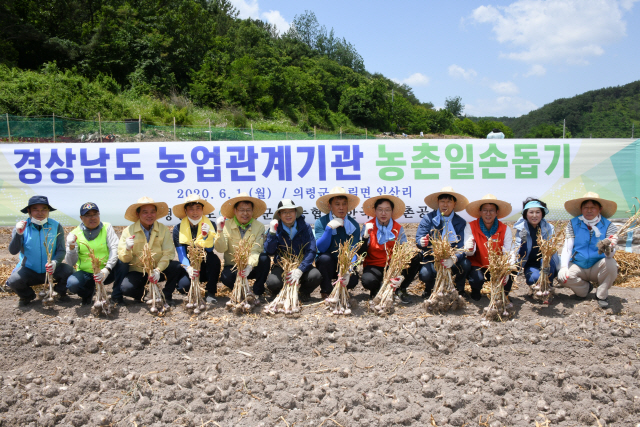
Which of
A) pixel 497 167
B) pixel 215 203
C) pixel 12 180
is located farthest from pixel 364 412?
pixel 12 180

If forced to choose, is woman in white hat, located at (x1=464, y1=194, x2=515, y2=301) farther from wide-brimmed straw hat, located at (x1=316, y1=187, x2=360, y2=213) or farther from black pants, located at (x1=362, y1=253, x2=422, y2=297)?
wide-brimmed straw hat, located at (x1=316, y1=187, x2=360, y2=213)

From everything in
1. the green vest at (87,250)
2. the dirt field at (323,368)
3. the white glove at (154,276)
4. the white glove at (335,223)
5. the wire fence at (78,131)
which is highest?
the wire fence at (78,131)

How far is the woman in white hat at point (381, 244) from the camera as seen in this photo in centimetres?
451

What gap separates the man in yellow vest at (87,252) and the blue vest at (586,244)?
4658 millimetres

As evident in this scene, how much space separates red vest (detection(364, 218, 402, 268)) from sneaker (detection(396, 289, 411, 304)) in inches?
12.7

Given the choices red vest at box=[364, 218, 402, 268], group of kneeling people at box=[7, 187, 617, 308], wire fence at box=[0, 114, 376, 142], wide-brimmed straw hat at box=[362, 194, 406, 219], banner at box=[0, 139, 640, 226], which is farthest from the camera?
wire fence at box=[0, 114, 376, 142]

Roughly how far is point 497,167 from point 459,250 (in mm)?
3225

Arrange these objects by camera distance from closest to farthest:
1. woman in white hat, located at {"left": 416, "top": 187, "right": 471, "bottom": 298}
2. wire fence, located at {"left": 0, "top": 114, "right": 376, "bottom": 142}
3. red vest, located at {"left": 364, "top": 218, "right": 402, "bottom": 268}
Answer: woman in white hat, located at {"left": 416, "top": 187, "right": 471, "bottom": 298} < red vest, located at {"left": 364, "top": 218, "right": 402, "bottom": 268} < wire fence, located at {"left": 0, "top": 114, "right": 376, "bottom": 142}

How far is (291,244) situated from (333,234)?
45cm

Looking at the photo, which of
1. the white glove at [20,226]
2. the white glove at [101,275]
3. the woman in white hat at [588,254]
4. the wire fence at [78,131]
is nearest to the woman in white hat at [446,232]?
the woman in white hat at [588,254]

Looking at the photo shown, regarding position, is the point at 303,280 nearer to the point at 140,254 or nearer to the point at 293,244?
the point at 293,244

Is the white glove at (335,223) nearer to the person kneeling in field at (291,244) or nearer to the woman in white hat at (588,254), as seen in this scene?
the person kneeling in field at (291,244)

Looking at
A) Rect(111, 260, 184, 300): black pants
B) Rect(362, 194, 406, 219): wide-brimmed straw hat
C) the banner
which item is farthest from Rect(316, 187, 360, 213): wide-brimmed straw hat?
the banner

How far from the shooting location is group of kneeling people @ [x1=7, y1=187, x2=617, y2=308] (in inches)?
171
